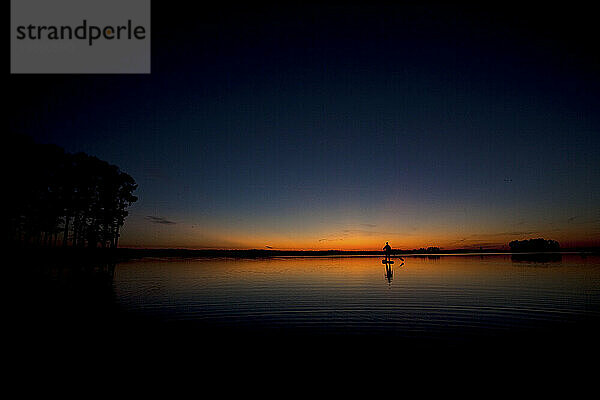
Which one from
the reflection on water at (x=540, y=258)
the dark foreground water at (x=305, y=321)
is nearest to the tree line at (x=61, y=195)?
the dark foreground water at (x=305, y=321)

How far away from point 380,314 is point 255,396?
42.1 feet

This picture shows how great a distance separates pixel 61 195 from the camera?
193 feet

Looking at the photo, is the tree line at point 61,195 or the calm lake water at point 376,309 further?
the tree line at point 61,195

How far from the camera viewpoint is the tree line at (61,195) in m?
51.3

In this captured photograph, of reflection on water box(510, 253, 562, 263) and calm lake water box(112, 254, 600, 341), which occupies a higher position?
calm lake water box(112, 254, 600, 341)

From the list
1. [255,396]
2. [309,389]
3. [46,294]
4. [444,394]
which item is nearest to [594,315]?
[444,394]

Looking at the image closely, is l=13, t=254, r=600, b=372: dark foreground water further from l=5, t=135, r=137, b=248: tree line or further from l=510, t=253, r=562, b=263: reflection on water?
l=510, t=253, r=562, b=263: reflection on water

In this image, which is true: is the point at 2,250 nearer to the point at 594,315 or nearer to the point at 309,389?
the point at 309,389

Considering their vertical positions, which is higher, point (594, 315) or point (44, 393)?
point (44, 393)

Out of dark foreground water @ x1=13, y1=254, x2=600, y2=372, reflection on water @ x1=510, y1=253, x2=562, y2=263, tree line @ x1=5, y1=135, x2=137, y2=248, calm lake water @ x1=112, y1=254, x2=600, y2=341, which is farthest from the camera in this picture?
reflection on water @ x1=510, y1=253, x2=562, y2=263

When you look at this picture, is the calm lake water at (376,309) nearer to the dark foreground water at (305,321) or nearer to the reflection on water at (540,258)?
the dark foreground water at (305,321)

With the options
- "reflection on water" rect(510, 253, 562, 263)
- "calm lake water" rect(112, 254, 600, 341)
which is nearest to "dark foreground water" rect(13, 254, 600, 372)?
"calm lake water" rect(112, 254, 600, 341)

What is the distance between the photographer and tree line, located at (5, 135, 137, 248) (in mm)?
51281

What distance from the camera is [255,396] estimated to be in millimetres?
9156
